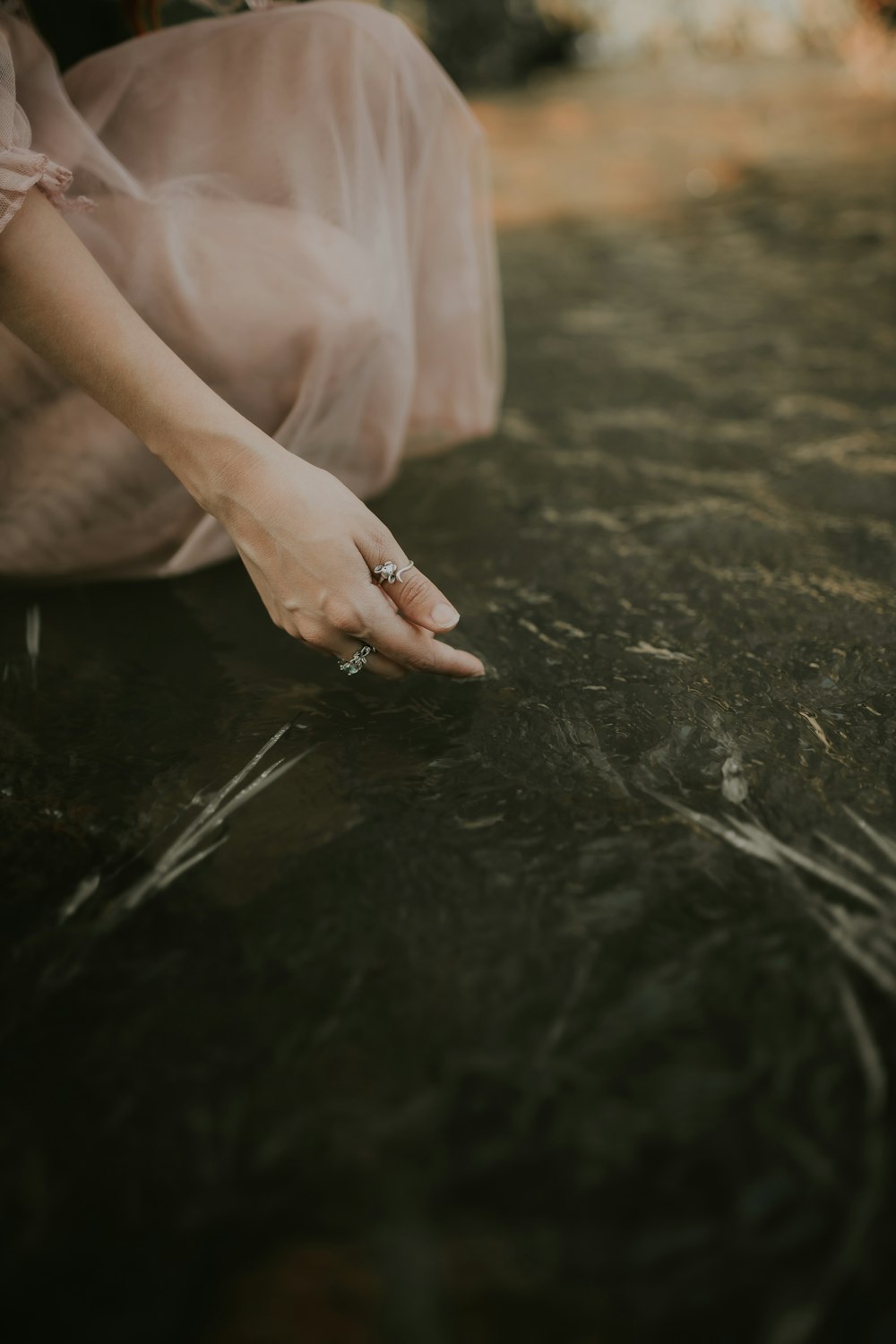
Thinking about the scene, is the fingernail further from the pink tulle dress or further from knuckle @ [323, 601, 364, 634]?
the pink tulle dress

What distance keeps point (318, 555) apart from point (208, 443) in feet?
0.44

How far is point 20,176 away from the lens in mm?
756

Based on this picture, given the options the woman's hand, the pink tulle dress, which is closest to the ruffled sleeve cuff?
the pink tulle dress

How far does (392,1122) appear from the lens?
0.61m

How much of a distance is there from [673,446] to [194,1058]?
3.62ft

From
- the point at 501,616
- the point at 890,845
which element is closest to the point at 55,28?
the point at 501,616

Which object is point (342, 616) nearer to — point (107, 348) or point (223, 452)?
point (223, 452)

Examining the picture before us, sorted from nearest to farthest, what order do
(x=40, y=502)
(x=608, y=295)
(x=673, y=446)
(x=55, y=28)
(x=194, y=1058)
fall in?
(x=194, y=1058) → (x=40, y=502) → (x=55, y=28) → (x=673, y=446) → (x=608, y=295)

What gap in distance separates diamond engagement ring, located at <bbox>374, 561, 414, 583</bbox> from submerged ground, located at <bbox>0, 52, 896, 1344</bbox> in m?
0.17

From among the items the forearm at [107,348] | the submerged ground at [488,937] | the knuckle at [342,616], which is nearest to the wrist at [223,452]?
the forearm at [107,348]

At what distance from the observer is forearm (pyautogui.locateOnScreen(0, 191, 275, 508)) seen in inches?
30.8

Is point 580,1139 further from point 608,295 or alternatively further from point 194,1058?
point 608,295

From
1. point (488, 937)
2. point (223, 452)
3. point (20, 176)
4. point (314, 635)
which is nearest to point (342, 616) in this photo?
point (314, 635)

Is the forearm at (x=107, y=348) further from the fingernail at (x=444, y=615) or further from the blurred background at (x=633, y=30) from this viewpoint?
the blurred background at (x=633, y=30)
